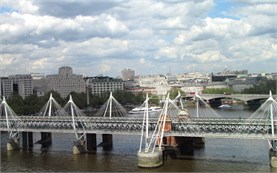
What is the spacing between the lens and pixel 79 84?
395ft

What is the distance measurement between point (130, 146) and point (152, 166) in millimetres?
8507

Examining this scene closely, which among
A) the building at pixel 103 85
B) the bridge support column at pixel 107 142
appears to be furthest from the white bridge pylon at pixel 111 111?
the building at pixel 103 85

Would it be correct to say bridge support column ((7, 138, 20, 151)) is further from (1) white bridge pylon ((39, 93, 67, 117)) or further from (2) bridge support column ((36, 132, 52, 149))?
(1) white bridge pylon ((39, 93, 67, 117))

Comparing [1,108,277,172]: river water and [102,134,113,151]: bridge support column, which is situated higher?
[102,134,113,151]: bridge support column

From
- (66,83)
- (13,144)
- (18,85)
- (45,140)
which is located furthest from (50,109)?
(18,85)

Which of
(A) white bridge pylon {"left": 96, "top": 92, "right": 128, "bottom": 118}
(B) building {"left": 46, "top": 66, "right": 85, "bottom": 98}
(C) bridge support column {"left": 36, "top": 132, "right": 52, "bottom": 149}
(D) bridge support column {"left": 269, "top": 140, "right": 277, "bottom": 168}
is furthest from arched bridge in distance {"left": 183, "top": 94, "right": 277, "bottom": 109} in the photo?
(D) bridge support column {"left": 269, "top": 140, "right": 277, "bottom": 168}

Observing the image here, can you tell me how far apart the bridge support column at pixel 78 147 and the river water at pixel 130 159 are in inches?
18.8

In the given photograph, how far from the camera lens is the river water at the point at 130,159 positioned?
88.8 feet

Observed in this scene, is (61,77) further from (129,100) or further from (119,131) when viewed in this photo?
(119,131)

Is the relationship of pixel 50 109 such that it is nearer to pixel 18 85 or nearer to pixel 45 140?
pixel 45 140

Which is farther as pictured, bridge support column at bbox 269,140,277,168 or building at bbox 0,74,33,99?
building at bbox 0,74,33,99

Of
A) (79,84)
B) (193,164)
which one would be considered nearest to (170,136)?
(193,164)

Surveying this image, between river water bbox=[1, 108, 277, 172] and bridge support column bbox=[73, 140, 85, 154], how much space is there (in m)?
0.48

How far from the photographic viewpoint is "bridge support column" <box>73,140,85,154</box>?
108ft
